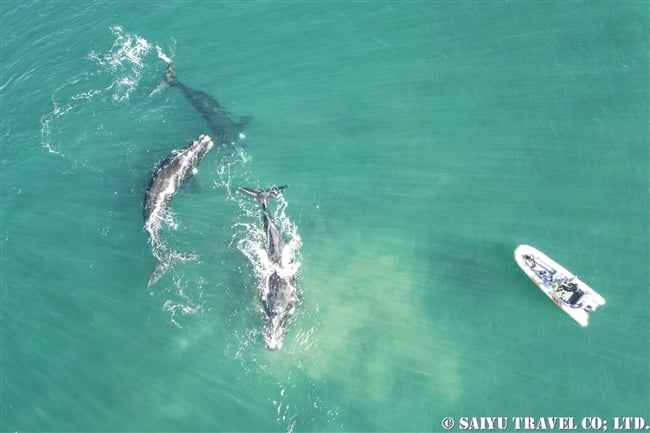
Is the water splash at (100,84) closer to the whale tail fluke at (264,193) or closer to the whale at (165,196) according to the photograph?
the whale at (165,196)

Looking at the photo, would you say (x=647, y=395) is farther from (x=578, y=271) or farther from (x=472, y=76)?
(x=472, y=76)

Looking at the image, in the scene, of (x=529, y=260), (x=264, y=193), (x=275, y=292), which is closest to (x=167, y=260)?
(x=264, y=193)

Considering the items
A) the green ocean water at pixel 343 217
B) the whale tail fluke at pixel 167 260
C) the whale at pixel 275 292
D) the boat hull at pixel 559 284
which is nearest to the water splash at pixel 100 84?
the green ocean water at pixel 343 217

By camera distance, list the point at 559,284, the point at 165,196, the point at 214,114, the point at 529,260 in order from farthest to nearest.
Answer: the point at 214,114 < the point at 165,196 < the point at 529,260 < the point at 559,284

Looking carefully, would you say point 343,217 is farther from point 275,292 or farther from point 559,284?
point 559,284

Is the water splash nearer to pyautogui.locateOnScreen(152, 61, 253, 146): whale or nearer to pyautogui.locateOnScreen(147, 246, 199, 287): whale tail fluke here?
pyautogui.locateOnScreen(152, 61, 253, 146): whale
